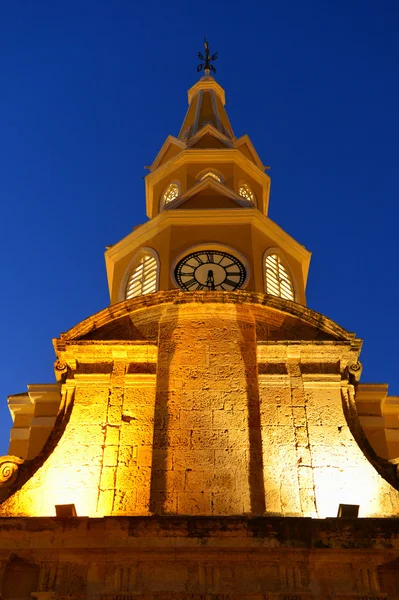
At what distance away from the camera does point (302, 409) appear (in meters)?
19.6

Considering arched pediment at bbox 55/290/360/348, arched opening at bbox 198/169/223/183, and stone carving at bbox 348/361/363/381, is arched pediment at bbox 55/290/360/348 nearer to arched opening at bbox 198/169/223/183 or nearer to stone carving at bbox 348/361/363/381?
stone carving at bbox 348/361/363/381

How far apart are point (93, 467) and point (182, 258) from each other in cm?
886

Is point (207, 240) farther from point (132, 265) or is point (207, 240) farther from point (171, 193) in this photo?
point (171, 193)

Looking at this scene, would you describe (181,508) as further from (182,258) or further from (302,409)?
(182,258)

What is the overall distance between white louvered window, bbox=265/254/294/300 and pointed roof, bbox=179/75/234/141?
772cm

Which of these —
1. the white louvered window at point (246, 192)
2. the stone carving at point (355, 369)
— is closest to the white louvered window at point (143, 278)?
the white louvered window at point (246, 192)

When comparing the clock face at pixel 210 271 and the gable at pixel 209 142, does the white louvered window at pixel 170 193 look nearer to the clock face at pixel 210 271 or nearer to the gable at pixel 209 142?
the gable at pixel 209 142

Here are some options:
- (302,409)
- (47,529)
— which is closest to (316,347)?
(302,409)

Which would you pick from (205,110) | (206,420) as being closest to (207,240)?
(206,420)

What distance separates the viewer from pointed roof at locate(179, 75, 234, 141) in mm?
34688

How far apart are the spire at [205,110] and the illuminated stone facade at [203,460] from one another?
10.1 m

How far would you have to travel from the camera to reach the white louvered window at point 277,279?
2683 centimetres

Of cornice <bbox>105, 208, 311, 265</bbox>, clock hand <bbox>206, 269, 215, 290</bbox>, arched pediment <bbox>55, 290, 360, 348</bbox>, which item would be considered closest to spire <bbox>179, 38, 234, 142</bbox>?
cornice <bbox>105, 208, 311, 265</bbox>

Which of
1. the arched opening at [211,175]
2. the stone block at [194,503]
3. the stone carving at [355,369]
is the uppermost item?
the arched opening at [211,175]
